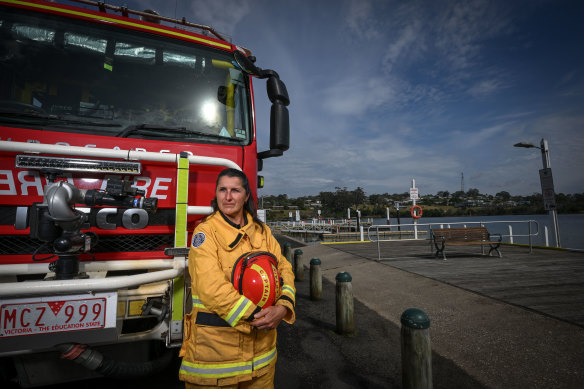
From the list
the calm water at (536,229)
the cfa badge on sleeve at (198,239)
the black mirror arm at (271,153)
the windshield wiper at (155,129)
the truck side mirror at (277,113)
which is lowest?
the calm water at (536,229)

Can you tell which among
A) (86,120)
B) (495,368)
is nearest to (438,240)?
(495,368)

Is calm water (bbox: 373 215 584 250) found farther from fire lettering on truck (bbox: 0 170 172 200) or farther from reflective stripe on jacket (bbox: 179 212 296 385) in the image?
fire lettering on truck (bbox: 0 170 172 200)

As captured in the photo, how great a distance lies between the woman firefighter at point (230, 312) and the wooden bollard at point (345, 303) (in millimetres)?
2035

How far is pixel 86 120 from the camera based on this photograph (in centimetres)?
230

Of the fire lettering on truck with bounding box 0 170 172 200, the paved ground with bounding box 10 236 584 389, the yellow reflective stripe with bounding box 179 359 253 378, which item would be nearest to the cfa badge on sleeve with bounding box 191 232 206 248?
the yellow reflective stripe with bounding box 179 359 253 378

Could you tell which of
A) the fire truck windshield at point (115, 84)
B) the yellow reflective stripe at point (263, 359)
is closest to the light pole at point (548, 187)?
the fire truck windshield at point (115, 84)

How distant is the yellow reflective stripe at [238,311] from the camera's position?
59.6 inches

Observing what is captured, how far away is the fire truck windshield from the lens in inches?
90.7

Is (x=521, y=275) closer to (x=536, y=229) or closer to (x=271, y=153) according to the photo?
(x=536, y=229)

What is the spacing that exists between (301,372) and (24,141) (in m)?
3.26

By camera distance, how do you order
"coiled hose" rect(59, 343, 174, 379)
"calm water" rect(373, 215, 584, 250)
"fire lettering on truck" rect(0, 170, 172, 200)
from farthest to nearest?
"calm water" rect(373, 215, 584, 250)
"fire lettering on truck" rect(0, 170, 172, 200)
"coiled hose" rect(59, 343, 174, 379)

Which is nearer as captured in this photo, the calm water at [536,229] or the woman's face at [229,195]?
the woman's face at [229,195]

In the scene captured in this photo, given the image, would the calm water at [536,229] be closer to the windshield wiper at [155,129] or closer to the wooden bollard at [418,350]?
the wooden bollard at [418,350]

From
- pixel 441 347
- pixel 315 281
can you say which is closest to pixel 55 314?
pixel 441 347
